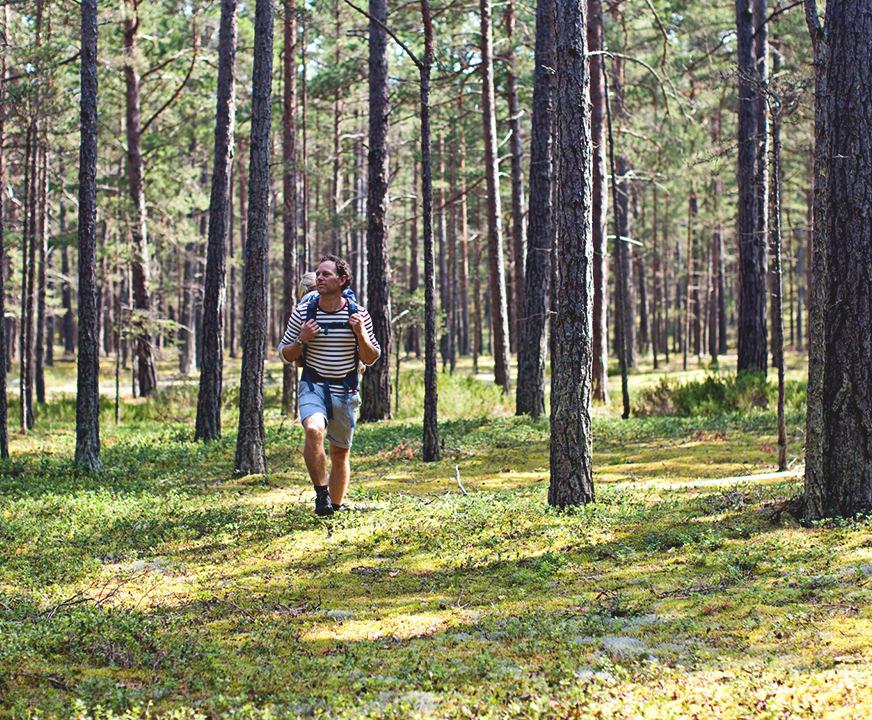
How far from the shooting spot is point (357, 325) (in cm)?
811

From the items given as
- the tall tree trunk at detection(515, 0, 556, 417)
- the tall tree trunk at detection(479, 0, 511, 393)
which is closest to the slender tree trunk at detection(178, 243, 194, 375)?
the tall tree trunk at detection(479, 0, 511, 393)

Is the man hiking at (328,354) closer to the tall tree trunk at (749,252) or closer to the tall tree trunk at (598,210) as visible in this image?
the tall tree trunk at (598,210)

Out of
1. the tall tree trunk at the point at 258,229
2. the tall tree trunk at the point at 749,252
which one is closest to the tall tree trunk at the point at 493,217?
the tall tree trunk at the point at 749,252

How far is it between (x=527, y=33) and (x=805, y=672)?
69.7 feet

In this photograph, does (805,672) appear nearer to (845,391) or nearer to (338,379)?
(845,391)

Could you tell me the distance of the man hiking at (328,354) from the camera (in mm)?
8086

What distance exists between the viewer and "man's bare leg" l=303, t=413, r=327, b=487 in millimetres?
7949

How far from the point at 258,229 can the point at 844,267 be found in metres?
6.91

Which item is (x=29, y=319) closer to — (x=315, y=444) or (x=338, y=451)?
(x=338, y=451)

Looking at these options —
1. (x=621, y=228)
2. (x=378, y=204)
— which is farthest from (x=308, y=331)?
(x=621, y=228)

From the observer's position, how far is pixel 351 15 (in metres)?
27.2

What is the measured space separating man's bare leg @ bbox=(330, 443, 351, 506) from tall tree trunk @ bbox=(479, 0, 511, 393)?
13.4 m

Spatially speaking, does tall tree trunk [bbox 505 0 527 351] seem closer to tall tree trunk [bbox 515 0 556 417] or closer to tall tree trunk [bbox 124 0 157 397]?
tall tree trunk [bbox 515 0 556 417]

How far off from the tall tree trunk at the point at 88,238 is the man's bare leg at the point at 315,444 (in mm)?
5024
